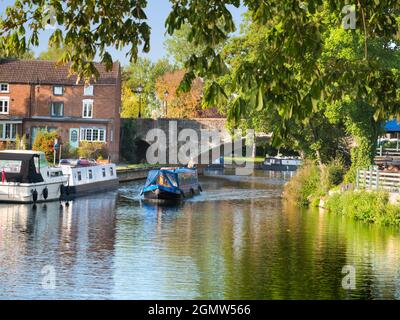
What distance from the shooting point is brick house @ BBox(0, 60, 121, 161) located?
248 ft

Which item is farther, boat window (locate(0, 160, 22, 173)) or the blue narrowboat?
the blue narrowboat

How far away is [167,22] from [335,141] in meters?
39.6

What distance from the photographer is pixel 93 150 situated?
72688 millimetres

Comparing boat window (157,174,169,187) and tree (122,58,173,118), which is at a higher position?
tree (122,58,173,118)

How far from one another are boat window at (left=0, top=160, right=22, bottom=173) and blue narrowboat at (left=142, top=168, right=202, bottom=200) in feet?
31.7

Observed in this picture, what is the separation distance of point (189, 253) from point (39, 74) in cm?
5175

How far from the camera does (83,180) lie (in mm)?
52812

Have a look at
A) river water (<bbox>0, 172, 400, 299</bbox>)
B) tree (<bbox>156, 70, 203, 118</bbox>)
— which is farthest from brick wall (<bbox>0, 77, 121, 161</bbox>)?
river water (<bbox>0, 172, 400, 299</bbox>)

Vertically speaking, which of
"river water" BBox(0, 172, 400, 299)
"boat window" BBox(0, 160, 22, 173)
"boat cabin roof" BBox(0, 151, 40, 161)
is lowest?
"river water" BBox(0, 172, 400, 299)

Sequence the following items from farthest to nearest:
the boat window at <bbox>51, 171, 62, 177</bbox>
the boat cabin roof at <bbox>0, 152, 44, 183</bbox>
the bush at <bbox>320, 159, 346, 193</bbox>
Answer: the boat window at <bbox>51, 171, 62, 177</bbox>, the bush at <bbox>320, 159, 346, 193</bbox>, the boat cabin roof at <bbox>0, 152, 44, 183</bbox>

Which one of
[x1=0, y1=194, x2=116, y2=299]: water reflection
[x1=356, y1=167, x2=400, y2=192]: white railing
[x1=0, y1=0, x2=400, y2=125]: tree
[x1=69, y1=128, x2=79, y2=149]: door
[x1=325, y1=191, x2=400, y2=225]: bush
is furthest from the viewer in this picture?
[x1=69, y1=128, x2=79, y2=149]: door

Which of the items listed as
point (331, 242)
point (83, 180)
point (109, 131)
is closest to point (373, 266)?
point (331, 242)

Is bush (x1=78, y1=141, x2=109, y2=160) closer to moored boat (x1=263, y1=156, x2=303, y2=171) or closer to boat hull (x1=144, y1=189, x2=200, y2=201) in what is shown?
boat hull (x1=144, y1=189, x2=200, y2=201)

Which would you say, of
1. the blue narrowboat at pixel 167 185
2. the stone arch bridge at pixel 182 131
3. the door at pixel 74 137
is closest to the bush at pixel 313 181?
the blue narrowboat at pixel 167 185
